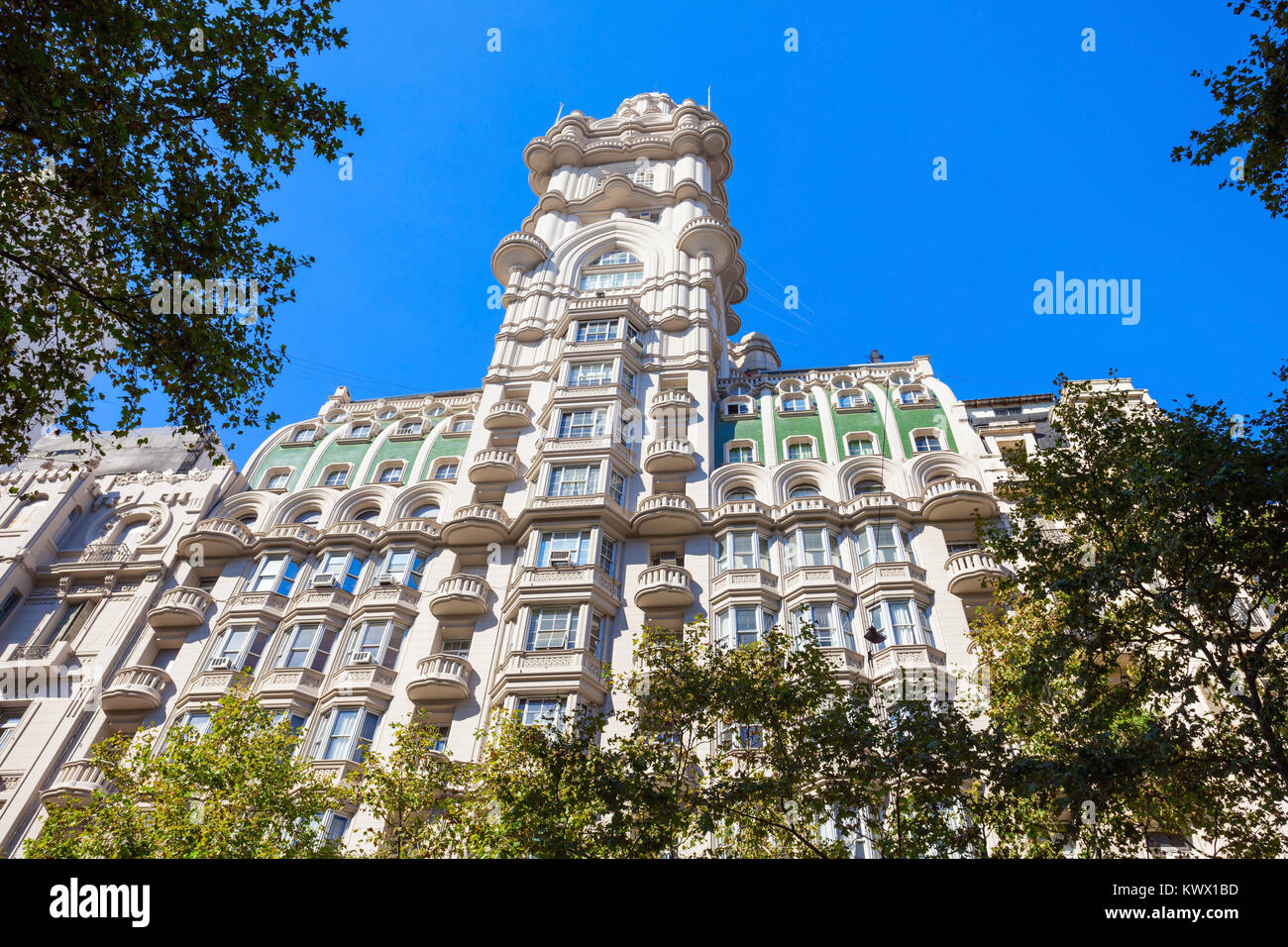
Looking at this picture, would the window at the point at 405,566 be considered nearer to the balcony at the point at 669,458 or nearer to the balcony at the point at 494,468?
the balcony at the point at 494,468

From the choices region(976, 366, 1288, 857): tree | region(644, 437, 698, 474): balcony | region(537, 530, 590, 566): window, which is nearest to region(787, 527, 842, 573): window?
region(644, 437, 698, 474): balcony

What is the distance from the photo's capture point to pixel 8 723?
35.7m

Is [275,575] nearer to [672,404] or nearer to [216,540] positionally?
[216,540]

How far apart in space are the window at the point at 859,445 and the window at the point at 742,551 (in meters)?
7.88

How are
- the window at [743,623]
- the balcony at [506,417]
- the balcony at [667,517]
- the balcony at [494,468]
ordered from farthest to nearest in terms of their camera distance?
the balcony at [506,417], the balcony at [494,468], the balcony at [667,517], the window at [743,623]

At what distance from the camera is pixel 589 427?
4472 centimetres

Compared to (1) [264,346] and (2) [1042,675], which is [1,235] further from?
(2) [1042,675]

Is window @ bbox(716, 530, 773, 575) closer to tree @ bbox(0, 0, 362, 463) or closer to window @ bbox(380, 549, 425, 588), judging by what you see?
window @ bbox(380, 549, 425, 588)

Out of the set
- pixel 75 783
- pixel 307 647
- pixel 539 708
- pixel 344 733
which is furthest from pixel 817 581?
pixel 75 783

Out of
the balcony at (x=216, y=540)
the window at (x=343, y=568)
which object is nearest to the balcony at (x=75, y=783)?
the balcony at (x=216, y=540)

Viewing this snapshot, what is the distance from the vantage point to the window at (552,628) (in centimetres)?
3475

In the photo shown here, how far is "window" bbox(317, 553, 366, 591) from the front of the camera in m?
39.8

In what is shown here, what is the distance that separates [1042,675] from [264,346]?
17468mm

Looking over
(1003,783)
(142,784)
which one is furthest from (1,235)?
(1003,783)
